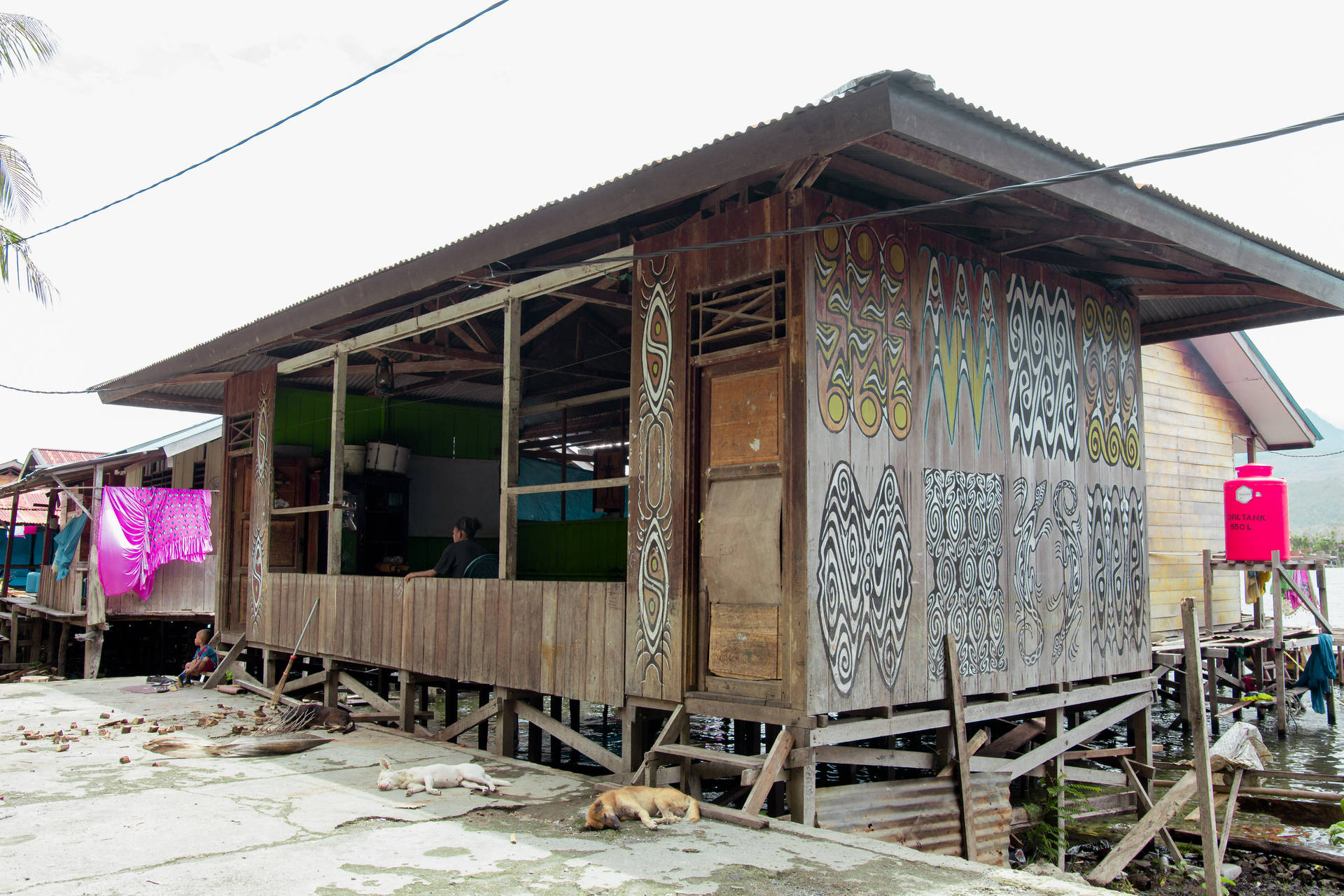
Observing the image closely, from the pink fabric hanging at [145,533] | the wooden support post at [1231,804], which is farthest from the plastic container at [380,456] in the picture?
the wooden support post at [1231,804]

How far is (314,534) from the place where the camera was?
1319 centimetres

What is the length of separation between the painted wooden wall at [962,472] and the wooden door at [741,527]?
0.28 m

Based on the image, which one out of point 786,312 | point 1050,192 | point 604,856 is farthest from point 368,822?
point 1050,192

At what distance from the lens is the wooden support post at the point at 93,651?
1720 centimetres

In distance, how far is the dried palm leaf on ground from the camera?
26.1ft

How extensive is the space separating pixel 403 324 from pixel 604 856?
19.4 feet

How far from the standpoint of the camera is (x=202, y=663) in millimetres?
12641

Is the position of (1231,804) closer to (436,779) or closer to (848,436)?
(848,436)

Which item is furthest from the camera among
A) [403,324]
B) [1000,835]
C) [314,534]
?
[314,534]

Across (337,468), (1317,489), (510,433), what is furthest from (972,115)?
(1317,489)

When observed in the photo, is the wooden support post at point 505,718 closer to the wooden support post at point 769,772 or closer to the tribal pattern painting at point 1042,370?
the wooden support post at point 769,772

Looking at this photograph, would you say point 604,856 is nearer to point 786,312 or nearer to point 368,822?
point 368,822

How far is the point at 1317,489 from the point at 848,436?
177502 mm

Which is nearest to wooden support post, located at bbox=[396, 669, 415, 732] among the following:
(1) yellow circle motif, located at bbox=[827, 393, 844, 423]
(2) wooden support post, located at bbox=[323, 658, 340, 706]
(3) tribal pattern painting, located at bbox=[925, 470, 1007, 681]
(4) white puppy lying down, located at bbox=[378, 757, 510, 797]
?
(2) wooden support post, located at bbox=[323, 658, 340, 706]
